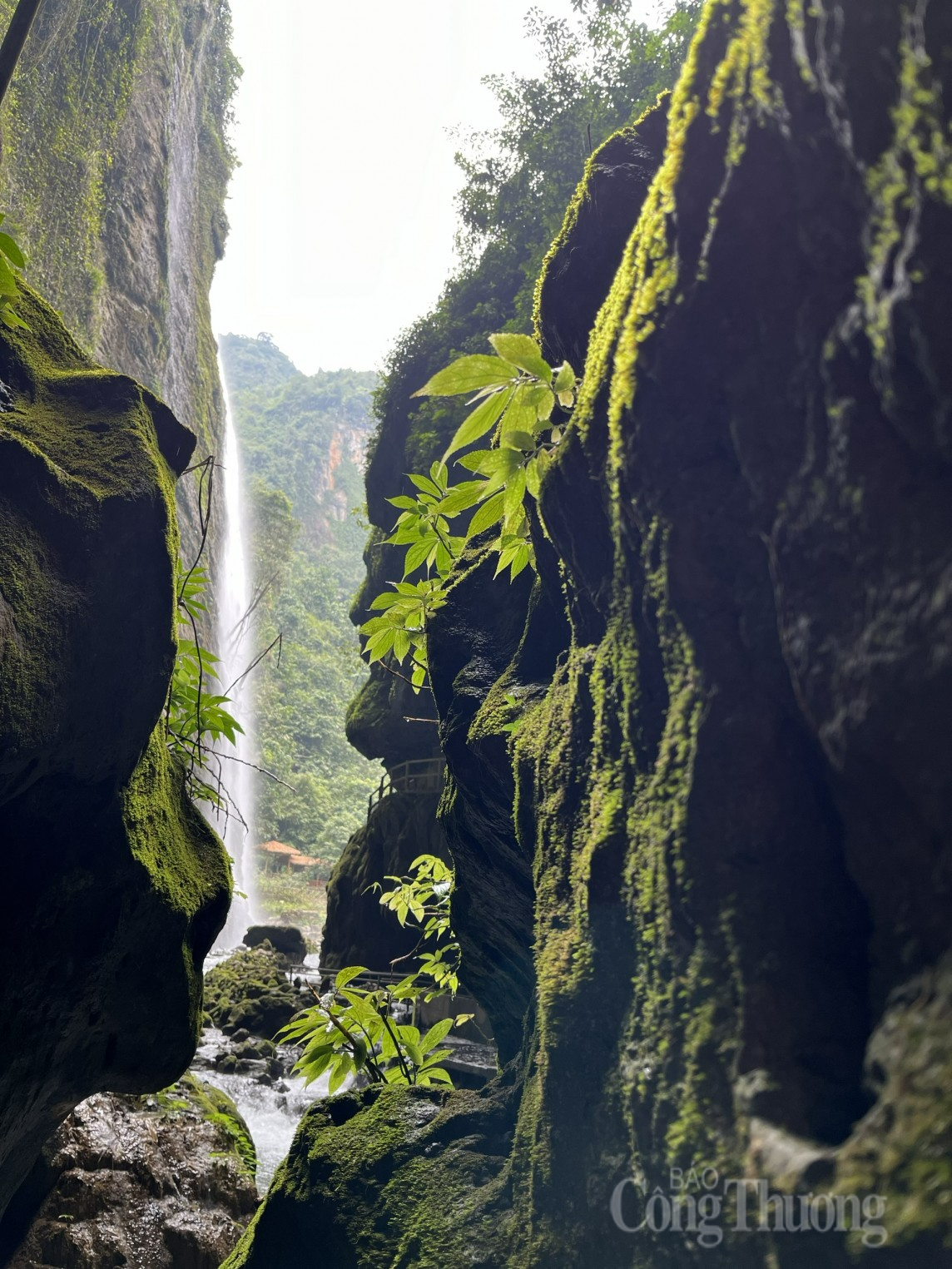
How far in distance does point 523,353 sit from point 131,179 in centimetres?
1738

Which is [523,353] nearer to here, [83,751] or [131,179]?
[83,751]

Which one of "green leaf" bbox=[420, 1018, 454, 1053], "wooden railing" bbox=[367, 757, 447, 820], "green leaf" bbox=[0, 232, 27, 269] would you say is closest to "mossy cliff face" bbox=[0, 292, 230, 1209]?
"green leaf" bbox=[0, 232, 27, 269]

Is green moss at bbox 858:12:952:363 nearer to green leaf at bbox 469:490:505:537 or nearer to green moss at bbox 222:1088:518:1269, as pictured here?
green leaf at bbox 469:490:505:537

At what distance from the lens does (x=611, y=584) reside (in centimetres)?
165

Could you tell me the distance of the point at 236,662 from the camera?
96.1 ft

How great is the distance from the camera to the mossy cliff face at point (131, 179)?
10188mm

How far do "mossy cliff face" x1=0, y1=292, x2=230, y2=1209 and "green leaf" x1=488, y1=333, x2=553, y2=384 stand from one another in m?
1.85

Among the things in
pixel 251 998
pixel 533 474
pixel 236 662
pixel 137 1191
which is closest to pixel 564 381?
pixel 533 474

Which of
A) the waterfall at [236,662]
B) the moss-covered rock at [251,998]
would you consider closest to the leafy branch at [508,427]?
the moss-covered rock at [251,998]

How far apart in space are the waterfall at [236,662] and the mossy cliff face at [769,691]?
20610mm

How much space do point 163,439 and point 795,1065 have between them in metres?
3.46

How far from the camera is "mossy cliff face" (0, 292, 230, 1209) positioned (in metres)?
2.65

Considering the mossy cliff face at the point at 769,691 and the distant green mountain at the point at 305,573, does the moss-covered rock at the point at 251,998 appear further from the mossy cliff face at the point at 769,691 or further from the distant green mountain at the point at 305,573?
the mossy cliff face at the point at 769,691

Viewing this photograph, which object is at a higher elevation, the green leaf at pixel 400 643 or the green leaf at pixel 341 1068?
the green leaf at pixel 400 643
